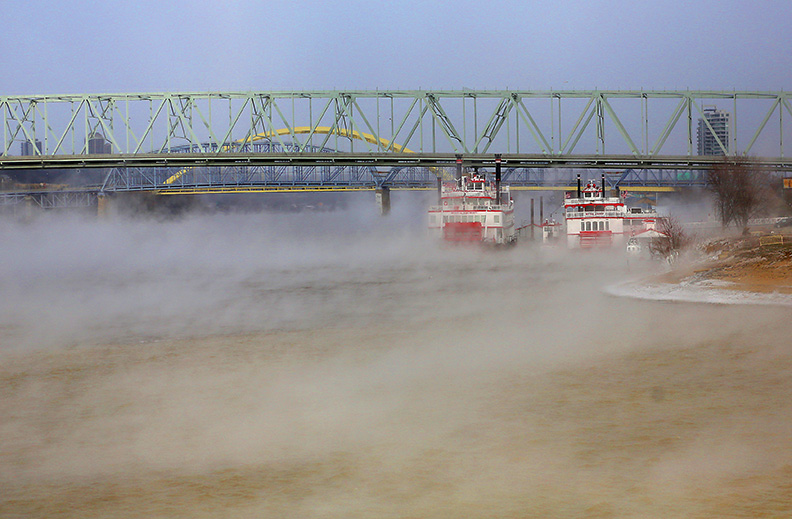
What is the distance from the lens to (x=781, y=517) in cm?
1016

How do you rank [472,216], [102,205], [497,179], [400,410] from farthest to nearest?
1. [102,205]
2. [497,179]
3. [472,216]
4. [400,410]

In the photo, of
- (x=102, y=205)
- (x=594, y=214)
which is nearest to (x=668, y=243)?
(x=594, y=214)

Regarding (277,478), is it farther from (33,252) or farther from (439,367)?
(33,252)

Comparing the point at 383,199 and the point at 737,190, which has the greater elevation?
the point at 383,199

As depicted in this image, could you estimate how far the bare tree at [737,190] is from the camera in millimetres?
71688

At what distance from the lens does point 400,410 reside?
16.0 metres

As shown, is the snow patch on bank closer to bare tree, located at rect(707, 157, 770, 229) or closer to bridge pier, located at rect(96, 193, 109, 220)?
bare tree, located at rect(707, 157, 770, 229)

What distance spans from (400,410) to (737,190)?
217 feet

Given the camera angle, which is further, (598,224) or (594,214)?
(598,224)

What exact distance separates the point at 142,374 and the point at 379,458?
350 inches

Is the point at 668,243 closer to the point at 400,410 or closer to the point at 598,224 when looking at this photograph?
the point at 598,224

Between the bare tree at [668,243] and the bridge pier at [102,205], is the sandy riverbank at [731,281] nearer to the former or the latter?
the bare tree at [668,243]

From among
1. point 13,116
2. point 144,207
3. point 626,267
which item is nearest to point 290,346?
point 626,267

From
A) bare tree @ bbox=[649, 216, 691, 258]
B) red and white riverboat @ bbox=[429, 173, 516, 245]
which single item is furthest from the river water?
red and white riverboat @ bbox=[429, 173, 516, 245]
